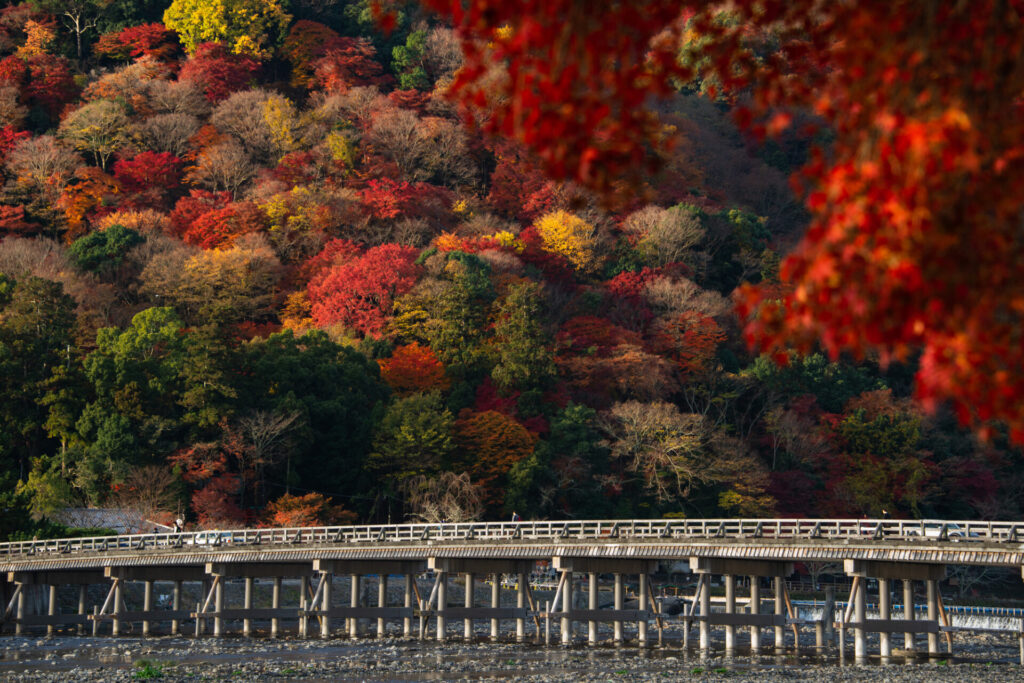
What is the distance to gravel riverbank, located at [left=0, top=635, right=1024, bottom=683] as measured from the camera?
31.2m

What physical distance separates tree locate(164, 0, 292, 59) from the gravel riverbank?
269 feet

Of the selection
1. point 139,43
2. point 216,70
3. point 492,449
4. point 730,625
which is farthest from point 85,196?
point 730,625

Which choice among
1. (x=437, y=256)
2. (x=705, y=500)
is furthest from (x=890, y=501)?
(x=437, y=256)

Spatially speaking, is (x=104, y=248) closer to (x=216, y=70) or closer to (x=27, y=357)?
(x=27, y=357)

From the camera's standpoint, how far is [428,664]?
35.1m

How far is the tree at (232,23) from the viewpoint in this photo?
378ft

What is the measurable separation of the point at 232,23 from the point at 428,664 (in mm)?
94430

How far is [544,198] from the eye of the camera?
91438mm

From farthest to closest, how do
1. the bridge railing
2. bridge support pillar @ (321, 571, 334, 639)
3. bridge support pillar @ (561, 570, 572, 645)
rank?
bridge support pillar @ (321, 571, 334, 639), bridge support pillar @ (561, 570, 572, 645), the bridge railing

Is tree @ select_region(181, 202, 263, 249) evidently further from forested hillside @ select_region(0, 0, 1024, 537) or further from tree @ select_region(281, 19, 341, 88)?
tree @ select_region(281, 19, 341, 88)

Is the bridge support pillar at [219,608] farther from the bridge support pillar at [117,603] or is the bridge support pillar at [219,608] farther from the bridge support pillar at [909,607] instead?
→ the bridge support pillar at [909,607]

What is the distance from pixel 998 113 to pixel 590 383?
63893 mm

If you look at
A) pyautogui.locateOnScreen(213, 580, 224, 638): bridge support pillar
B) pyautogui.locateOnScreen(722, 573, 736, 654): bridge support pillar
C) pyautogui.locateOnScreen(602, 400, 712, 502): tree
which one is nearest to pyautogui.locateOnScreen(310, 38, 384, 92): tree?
pyautogui.locateOnScreen(602, 400, 712, 502): tree

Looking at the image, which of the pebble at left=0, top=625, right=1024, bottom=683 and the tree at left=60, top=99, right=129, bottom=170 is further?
the tree at left=60, top=99, right=129, bottom=170
